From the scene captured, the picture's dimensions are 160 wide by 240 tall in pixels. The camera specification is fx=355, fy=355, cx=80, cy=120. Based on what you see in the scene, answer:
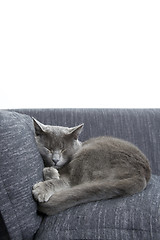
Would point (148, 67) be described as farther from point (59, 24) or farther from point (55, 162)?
point (55, 162)

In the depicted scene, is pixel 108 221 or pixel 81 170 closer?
pixel 108 221

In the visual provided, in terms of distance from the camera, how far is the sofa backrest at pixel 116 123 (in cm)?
219

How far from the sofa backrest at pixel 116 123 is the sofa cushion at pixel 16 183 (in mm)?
783

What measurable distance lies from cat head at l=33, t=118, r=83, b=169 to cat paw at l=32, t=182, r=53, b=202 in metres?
0.26

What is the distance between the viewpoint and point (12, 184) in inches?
50.8

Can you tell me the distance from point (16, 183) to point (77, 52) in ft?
4.79

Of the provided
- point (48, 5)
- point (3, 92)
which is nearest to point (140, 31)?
point (48, 5)

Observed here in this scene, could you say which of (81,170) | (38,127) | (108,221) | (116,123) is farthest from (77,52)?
(108,221)

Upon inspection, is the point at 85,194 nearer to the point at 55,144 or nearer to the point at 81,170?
the point at 81,170

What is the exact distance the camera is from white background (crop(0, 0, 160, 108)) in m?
2.51

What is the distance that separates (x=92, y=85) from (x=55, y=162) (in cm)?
106

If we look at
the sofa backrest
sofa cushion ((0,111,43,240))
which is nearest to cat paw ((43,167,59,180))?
sofa cushion ((0,111,43,240))

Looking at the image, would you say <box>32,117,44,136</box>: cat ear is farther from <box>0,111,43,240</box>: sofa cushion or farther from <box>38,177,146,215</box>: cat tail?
<box>38,177,146,215</box>: cat tail

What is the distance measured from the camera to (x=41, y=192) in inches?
53.6
